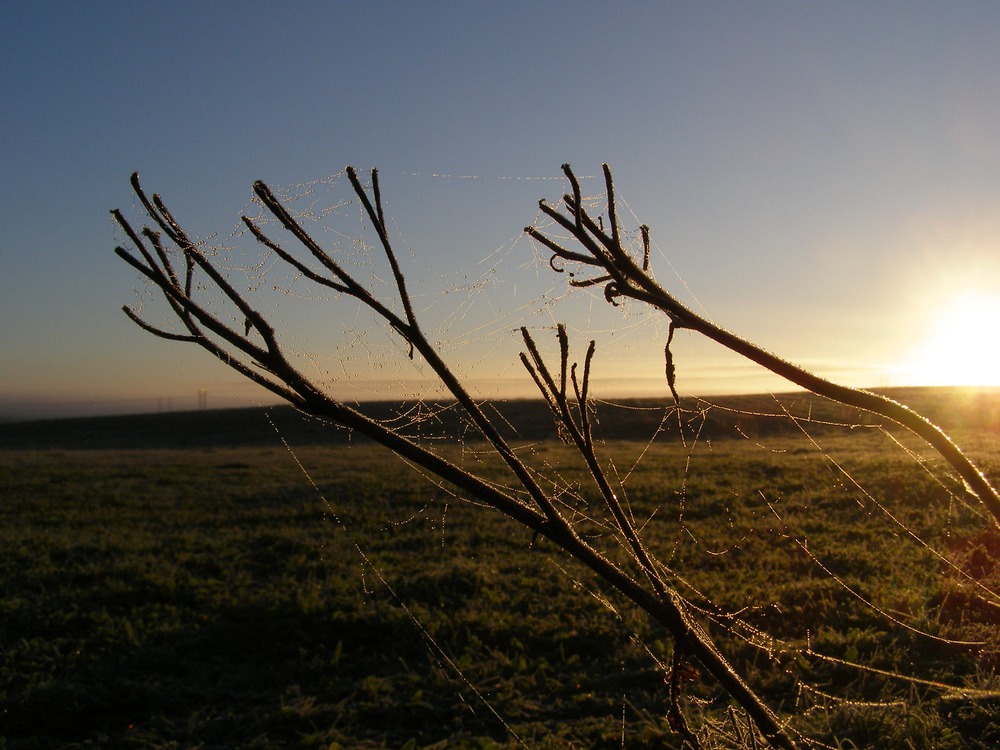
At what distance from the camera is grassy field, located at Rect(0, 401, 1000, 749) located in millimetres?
4516

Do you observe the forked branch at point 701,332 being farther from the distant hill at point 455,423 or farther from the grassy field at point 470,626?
the distant hill at point 455,423

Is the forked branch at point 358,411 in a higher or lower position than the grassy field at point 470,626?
higher

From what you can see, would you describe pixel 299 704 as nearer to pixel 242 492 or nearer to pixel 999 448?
pixel 242 492

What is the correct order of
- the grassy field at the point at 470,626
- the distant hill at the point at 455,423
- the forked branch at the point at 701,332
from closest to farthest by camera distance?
the forked branch at the point at 701,332 → the grassy field at the point at 470,626 → the distant hill at the point at 455,423

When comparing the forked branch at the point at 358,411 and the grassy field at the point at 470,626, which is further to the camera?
the grassy field at the point at 470,626

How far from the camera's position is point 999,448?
13312mm

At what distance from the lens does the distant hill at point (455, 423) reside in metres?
23.4

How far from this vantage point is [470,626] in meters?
6.21

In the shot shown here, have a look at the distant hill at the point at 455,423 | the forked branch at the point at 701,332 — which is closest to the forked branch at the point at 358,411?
the forked branch at the point at 701,332

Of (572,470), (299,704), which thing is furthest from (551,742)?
(572,470)

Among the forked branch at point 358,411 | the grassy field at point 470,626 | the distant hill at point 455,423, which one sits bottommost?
the grassy field at point 470,626

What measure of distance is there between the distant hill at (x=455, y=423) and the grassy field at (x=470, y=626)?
6.41 meters

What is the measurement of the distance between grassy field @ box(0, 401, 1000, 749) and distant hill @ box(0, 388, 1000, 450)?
6410 millimetres


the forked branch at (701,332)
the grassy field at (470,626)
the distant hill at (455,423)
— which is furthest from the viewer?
the distant hill at (455,423)
